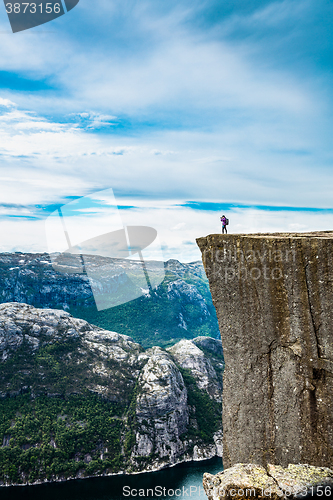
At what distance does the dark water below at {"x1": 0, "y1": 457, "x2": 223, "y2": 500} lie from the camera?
236 feet

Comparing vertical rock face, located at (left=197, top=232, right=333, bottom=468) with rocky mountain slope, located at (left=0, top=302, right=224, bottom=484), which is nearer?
vertical rock face, located at (left=197, top=232, right=333, bottom=468)

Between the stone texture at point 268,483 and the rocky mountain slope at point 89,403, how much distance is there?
93569 millimetres

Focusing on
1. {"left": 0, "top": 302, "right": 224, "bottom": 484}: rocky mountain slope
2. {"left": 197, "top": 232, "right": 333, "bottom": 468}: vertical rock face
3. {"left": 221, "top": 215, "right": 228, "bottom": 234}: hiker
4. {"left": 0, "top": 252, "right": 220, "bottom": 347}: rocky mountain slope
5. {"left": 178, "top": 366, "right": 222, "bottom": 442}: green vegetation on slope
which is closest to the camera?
{"left": 197, "top": 232, "right": 333, "bottom": 468}: vertical rock face

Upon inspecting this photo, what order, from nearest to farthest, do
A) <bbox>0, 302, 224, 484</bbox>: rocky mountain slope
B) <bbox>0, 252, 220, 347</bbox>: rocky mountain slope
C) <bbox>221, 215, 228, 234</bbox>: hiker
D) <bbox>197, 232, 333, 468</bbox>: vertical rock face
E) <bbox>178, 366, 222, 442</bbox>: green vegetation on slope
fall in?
<bbox>197, 232, 333, 468</bbox>: vertical rock face → <bbox>221, 215, 228, 234</bbox>: hiker → <bbox>0, 302, 224, 484</bbox>: rocky mountain slope → <bbox>178, 366, 222, 442</bbox>: green vegetation on slope → <bbox>0, 252, 220, 347</bbox>: rocky mountain slope

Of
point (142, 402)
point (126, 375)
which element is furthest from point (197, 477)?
point (126, 375)

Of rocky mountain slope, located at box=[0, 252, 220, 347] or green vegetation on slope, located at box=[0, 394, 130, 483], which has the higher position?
rocky mountain slope, located at box=[0, 252, 220, 347]

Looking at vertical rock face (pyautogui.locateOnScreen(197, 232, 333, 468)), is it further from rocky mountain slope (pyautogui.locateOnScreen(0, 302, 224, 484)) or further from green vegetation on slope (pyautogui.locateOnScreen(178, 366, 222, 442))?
green vegetation on slope (pyautogui.locateOnScreen(178, 366, 222, 442))

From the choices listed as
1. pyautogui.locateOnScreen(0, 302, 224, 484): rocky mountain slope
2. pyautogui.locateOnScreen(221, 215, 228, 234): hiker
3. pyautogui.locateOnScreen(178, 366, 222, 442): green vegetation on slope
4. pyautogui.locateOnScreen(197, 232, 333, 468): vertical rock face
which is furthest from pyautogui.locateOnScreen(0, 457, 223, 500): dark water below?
pyautogui.locateOnScreen(221, 215, 228, 234): hiker

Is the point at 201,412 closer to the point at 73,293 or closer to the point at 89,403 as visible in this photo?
the point at 89,403

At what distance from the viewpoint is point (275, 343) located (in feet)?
33.7

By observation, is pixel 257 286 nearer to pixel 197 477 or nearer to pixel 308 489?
pixel 308 489

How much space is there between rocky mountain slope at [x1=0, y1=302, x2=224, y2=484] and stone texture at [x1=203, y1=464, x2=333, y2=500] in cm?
9357

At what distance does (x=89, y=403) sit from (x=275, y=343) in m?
101

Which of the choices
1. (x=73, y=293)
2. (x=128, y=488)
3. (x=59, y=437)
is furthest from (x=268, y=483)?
(x=73, y=293)
